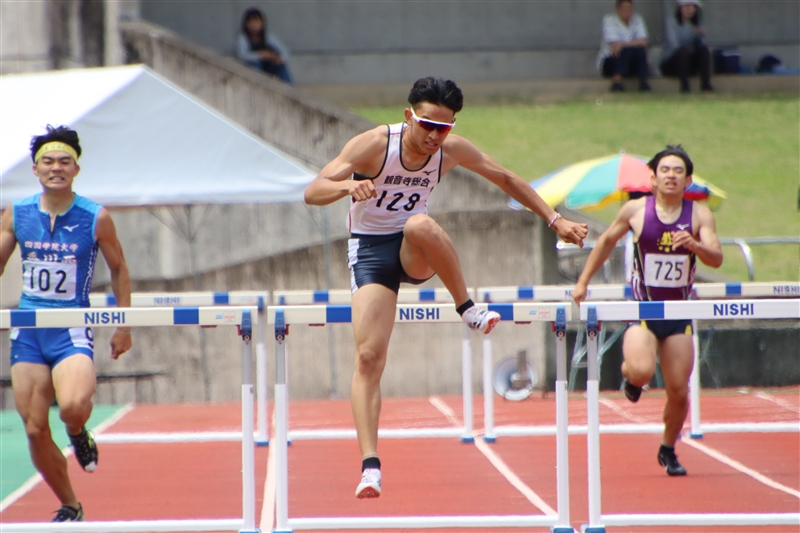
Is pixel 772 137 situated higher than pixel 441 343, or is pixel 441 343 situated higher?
pixel 772 137

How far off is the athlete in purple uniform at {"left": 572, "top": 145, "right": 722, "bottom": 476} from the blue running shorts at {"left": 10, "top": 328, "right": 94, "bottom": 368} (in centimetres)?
309

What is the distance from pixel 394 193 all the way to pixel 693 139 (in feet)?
44.2

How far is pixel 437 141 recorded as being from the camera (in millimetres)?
5512

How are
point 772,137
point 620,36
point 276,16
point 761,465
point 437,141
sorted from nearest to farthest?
point 437,141, point 761,465, point 772,137, point 620,36, point 276,16

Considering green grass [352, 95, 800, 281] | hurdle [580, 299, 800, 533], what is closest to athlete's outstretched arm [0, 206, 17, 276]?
hurdle [580, 299, 800, 533]

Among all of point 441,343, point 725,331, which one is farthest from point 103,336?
point 725,331

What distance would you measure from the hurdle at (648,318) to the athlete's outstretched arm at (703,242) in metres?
1.14

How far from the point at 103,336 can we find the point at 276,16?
36.9 ft

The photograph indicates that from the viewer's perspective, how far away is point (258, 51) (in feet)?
58.8

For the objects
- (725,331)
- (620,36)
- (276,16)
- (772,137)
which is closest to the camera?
(725,331)

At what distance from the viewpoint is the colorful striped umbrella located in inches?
475

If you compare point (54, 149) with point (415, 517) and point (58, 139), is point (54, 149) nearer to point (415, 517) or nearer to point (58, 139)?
point (58, 139)

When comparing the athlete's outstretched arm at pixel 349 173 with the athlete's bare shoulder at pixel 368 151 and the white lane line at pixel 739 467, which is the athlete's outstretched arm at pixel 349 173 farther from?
the white lane line at pixel 739 467

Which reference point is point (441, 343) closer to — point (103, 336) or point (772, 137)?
point (103, 336)
